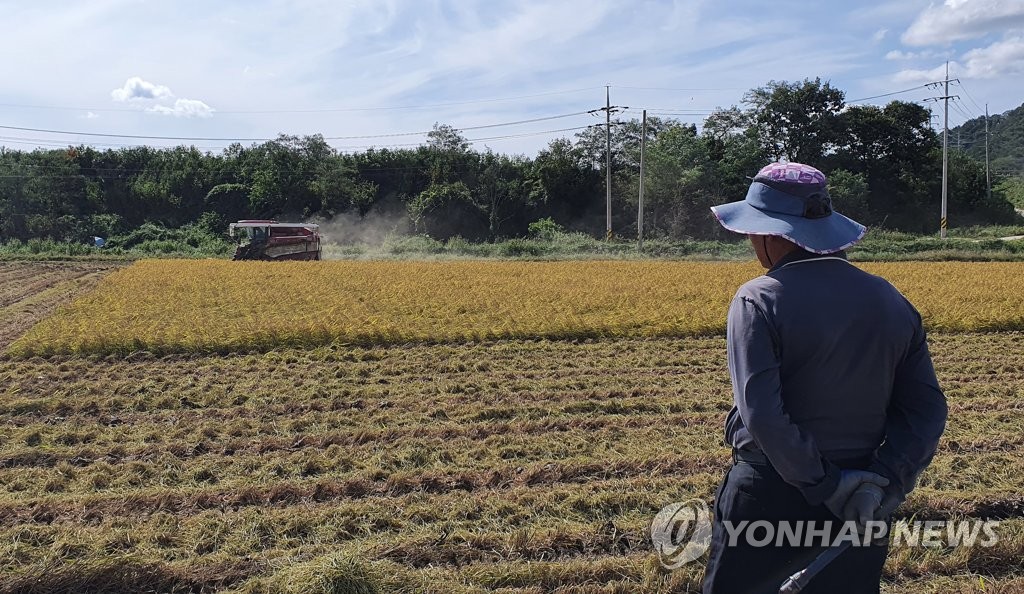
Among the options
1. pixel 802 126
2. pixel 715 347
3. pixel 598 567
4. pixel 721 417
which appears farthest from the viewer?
pixel 802 126

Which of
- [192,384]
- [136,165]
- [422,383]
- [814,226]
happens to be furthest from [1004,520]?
[136,165]

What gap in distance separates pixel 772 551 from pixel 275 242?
25536 mm

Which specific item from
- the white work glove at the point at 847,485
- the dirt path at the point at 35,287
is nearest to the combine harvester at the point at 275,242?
the dirt path at the point at 35,287

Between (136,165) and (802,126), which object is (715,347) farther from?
(136,165)

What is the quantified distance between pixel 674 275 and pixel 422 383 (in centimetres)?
1106

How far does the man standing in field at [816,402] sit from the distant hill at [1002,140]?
259ft

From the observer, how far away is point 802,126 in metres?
41.5

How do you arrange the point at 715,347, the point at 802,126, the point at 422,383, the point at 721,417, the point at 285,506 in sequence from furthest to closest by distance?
the point at 802,126, the point at 715,347, the point at 422,383, the point at 721,417, the point at 285,506

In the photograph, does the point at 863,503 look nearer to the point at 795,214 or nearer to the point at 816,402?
the point at 816,402

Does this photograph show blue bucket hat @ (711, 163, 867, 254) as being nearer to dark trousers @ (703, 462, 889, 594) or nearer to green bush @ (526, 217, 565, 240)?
dark trousers @ (703, 462, 889, 594)

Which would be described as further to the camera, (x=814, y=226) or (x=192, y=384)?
(x=192, y=384)

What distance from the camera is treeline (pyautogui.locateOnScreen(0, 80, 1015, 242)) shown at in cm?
3991

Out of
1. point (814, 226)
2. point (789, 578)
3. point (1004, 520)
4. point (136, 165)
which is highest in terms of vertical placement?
point (136, 165)

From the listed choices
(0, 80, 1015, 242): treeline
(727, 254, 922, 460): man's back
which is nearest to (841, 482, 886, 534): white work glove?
(727, 254, 922, 460): man's back
